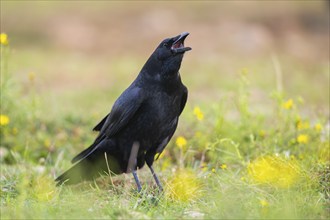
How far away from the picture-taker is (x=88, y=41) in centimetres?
1552

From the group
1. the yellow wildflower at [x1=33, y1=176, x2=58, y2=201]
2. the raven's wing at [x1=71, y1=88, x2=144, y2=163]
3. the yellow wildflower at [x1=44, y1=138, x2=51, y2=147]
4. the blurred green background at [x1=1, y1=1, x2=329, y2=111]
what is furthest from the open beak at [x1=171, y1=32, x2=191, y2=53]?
the blurred green background at [x1=1, y1=1, x2=329, y2=111]

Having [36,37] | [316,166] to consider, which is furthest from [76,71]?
[316,166]

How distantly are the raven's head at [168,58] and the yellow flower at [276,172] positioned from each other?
89 cm

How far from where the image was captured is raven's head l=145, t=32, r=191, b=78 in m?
4.88

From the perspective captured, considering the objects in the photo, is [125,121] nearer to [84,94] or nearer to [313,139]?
[313,139]

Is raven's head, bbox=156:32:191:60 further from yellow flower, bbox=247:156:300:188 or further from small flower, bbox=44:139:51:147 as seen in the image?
small flower, bbox=44:139:51:147

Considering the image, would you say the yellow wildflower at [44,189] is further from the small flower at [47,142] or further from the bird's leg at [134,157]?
the small flower at [47,142]

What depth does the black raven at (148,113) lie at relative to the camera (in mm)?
4852

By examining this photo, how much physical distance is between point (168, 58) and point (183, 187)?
3.11 feet

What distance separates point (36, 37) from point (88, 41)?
1.17 m

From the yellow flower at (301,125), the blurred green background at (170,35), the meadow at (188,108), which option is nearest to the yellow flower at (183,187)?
the meadow at (188,108)

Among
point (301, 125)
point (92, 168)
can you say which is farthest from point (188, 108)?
point (92, 168)

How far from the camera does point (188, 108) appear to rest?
7.46m

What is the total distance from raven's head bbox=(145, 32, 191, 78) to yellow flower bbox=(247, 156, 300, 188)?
2.91 ft
